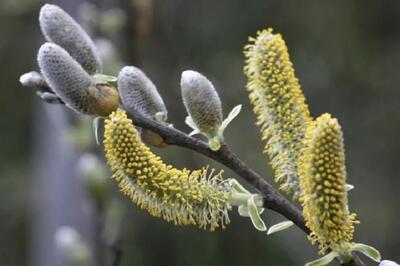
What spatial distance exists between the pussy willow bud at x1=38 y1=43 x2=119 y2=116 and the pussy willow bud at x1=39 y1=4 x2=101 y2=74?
9 cm

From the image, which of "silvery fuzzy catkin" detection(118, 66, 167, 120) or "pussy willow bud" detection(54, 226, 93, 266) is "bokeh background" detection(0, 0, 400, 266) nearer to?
"pussy willow bud" detection(54, 226, 93, 266)

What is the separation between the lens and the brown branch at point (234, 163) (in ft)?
4.82

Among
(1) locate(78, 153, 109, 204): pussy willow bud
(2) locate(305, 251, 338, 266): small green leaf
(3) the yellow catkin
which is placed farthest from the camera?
(1) locate(78, 153, 109, 204): pussy willow bud

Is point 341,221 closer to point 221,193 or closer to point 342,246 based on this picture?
point 342,246

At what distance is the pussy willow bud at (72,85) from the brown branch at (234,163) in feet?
0.21

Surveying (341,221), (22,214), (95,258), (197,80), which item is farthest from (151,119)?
(22,214)

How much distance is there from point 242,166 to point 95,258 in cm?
158

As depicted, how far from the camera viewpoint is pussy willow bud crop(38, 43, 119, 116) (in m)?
1.48

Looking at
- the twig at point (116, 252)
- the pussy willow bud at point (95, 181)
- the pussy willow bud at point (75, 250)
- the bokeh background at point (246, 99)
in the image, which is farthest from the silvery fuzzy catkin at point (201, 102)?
the bokeh background at point (246, 99)

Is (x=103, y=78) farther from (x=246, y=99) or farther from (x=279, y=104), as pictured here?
(x=246, y=99)

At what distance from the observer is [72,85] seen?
1.49m

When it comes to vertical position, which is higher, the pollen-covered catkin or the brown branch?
the pollen-covered catkin

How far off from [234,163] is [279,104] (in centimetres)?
15

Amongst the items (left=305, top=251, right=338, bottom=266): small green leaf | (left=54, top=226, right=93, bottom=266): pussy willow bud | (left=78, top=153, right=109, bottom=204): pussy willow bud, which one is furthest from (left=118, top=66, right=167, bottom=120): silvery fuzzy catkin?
(left=54, top=226, right=93, bottom=266): pussy willow bud
